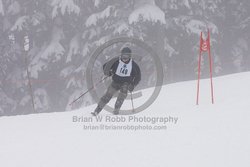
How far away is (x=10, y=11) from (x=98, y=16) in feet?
21.9

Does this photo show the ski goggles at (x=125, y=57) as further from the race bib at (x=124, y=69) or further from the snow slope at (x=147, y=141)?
the snow slope at (x=147, y=141)

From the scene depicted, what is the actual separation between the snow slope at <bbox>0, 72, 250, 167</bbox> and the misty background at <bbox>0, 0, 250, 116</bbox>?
1038 cm

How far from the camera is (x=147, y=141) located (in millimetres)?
6016

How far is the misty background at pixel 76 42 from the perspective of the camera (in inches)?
777

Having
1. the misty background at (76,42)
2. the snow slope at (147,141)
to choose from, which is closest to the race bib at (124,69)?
the snow slope at (147,141)

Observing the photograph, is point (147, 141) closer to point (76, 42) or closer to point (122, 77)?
point (122, 77)

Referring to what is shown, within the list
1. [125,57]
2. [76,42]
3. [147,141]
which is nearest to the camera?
[147,141]

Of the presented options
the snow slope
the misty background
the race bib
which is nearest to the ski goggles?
the race bib

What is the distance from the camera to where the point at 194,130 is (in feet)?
20.8

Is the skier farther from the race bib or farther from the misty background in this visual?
the misty background

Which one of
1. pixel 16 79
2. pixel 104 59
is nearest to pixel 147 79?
pixel 104 59

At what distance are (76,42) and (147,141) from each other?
16066 mm

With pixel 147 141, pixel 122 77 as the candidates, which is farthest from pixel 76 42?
pixel 147 141

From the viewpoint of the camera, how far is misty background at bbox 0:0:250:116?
19.7m
